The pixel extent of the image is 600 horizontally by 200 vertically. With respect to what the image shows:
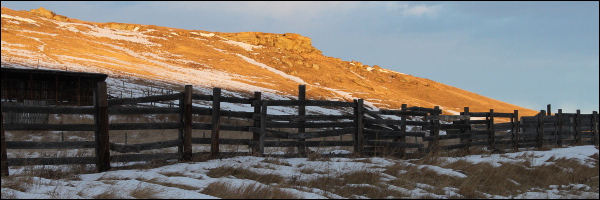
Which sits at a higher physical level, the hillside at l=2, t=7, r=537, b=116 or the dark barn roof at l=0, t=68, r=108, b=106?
the hillside at l=2, t=7, r=537, b=116

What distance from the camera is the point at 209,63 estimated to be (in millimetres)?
92688

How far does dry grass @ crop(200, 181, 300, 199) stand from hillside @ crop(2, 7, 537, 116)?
4257cm

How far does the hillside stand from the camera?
6431 centimetres

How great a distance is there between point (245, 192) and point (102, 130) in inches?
168

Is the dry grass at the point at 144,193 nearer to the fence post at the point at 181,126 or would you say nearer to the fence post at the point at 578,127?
the fence post at the point at 181,126

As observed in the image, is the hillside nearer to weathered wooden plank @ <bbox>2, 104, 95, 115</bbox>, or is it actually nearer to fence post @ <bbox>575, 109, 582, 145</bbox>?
fence post @ <bbox>575, 109, 582, 145</bbox>

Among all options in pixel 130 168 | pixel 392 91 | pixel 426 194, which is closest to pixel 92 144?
pixel 130 168

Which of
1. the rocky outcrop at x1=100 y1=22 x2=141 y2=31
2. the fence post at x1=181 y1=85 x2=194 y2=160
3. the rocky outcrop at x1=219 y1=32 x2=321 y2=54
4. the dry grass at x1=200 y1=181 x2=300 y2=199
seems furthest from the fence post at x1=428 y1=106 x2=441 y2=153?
the rocky outcrop at x1=100 y1=22 x2=141 y2=31

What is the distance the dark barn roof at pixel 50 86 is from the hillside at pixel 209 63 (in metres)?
6.79

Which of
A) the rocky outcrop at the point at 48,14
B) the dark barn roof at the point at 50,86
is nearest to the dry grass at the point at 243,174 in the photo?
the dark barn roof at the point at 50,86

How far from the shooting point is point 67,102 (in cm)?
3850

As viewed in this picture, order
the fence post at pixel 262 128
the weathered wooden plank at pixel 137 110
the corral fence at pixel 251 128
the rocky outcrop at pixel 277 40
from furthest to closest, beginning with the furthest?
the rocky outcrop at pixel 277 40, the fence post at pixel 262 128, the weathered wooden plank at pixel 137 110, the corral fence at pixel 251 128

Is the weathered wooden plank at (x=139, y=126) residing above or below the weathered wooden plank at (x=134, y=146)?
above

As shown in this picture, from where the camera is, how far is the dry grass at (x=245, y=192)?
636 cm
